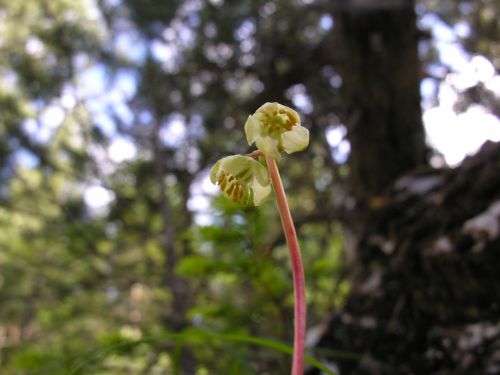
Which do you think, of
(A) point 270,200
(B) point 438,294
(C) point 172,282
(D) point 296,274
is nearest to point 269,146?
(D) point 296,274

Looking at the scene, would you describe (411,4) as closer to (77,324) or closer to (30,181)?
(30,181)

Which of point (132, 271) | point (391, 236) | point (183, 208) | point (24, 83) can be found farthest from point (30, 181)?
point (391, 236)

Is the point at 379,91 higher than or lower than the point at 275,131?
higher

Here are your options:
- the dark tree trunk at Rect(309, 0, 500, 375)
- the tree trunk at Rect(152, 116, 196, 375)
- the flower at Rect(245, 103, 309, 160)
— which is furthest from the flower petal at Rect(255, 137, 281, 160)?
the tree trunk at Rect(152, 116, 196, 375)

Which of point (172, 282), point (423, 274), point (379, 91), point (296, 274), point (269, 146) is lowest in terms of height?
point (296, 274)

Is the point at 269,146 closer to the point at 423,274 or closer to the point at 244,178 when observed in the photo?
the point at 244,178

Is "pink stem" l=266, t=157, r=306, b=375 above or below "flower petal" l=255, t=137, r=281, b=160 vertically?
below

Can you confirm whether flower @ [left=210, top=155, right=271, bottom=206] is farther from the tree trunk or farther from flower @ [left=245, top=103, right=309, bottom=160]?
the tree trunk
